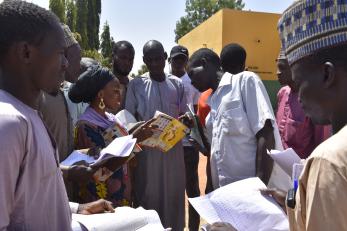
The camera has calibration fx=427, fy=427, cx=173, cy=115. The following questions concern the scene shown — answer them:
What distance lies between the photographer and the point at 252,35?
13461 millimetres

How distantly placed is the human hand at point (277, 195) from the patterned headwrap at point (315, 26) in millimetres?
1105

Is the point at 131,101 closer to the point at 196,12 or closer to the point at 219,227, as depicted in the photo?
the point at 219,227

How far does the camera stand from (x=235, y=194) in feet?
7.31

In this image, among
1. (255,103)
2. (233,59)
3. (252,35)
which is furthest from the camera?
(252,35)

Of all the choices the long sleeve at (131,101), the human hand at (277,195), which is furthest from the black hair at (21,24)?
the long sleeve at (131,101)

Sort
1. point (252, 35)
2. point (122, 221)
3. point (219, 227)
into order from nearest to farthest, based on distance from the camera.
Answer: point (219, 227) < point (122, 221) < point (252, 35)

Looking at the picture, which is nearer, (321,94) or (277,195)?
(321,94)

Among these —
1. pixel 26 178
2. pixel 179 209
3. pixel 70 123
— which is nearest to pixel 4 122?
pixel 26 178

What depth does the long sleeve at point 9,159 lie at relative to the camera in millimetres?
1209

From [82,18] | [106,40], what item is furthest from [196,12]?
[82,18]

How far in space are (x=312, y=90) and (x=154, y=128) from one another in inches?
90.2

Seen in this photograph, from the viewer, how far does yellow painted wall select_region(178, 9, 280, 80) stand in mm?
13164

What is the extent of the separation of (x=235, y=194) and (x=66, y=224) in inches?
41.0

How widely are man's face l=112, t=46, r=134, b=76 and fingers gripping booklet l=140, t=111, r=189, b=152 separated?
1259 millimetres
